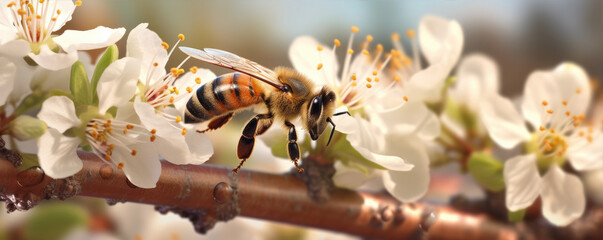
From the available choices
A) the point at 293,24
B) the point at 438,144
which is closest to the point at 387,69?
the point at 438,144

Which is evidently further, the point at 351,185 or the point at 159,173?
the point at 351,185

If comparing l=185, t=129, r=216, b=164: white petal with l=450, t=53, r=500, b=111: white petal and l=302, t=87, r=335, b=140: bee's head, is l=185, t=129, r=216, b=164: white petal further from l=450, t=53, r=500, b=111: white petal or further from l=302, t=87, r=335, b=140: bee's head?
l=450, t=53, r=500, b=111: white petal

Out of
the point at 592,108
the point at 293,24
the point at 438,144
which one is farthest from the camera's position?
the point at 293,24

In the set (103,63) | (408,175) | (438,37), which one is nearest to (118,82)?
(103,63)

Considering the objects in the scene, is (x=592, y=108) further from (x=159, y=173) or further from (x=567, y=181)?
(x=159, y=173)

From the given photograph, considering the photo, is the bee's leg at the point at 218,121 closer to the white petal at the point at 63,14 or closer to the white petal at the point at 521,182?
the white petal at the point at 63,14

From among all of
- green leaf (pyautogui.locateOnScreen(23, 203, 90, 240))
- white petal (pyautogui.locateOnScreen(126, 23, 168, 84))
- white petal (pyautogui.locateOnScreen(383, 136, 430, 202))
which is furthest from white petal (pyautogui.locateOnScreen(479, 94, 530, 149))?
green leaf (pyautogui.locateOnScreen(23, 203, 90, 240))
